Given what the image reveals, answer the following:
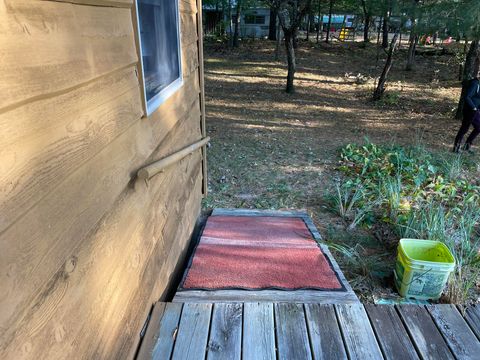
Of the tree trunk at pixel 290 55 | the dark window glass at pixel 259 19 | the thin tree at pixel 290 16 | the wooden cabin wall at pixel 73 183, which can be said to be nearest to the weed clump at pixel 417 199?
the wooden cabin wall at pixel 73 183

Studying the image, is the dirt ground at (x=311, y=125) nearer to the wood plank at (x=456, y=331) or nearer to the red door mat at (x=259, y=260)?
the red door mat at (x=259, y=260)

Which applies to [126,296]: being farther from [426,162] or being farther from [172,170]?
[426,162]

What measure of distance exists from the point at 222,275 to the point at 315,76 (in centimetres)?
1198

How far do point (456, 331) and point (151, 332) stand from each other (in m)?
1.64

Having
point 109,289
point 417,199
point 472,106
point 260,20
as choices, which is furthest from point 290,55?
point 260,20

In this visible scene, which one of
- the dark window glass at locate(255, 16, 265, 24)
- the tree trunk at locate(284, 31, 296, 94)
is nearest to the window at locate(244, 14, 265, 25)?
the dark window glass at locate(255, 16, 265, 24)

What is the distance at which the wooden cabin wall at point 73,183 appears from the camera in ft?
2.57

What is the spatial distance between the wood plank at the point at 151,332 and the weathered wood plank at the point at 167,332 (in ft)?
0.05

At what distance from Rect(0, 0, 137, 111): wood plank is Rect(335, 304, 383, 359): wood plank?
1670 millimetres

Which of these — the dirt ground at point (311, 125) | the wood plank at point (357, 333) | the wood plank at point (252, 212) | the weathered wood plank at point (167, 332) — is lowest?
the dirt ground at point (311, 125)

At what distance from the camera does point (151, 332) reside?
189 cm

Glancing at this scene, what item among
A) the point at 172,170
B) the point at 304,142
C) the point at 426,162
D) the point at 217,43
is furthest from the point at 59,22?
the point at 217,43

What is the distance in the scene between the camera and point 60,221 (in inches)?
38.4

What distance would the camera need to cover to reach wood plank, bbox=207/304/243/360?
1789 millimetres
